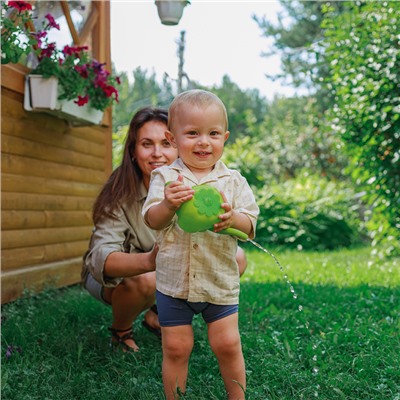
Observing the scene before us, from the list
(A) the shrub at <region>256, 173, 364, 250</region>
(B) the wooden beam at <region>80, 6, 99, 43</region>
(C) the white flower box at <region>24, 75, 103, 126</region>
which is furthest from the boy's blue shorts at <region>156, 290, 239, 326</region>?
(A) the shrub at <region>256, 173, 364, 250</region>

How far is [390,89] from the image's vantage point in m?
5.42

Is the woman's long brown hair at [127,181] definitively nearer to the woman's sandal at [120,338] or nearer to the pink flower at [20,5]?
the woman's sandal at [120,338]

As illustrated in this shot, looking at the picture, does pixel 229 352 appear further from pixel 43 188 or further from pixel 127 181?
pixel 43 188

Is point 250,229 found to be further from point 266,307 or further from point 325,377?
point 266,307

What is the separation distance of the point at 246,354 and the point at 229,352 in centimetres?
70

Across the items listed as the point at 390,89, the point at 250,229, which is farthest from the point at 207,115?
the point at 390,89

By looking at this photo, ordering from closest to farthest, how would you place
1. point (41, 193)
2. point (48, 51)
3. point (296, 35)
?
point (48, 51) < point (41, 193) < point (296, 35)

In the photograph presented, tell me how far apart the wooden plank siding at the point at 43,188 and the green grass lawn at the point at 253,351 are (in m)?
0.32

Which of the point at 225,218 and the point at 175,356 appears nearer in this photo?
the point at 225,218

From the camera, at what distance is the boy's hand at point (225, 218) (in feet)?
6.21

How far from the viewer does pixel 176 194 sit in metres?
1.87

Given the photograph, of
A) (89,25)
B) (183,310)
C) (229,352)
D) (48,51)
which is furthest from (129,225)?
(89,25)

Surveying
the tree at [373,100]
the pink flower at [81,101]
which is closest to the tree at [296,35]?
the tree at [373,100]

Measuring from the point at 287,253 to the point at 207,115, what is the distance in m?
5.62
